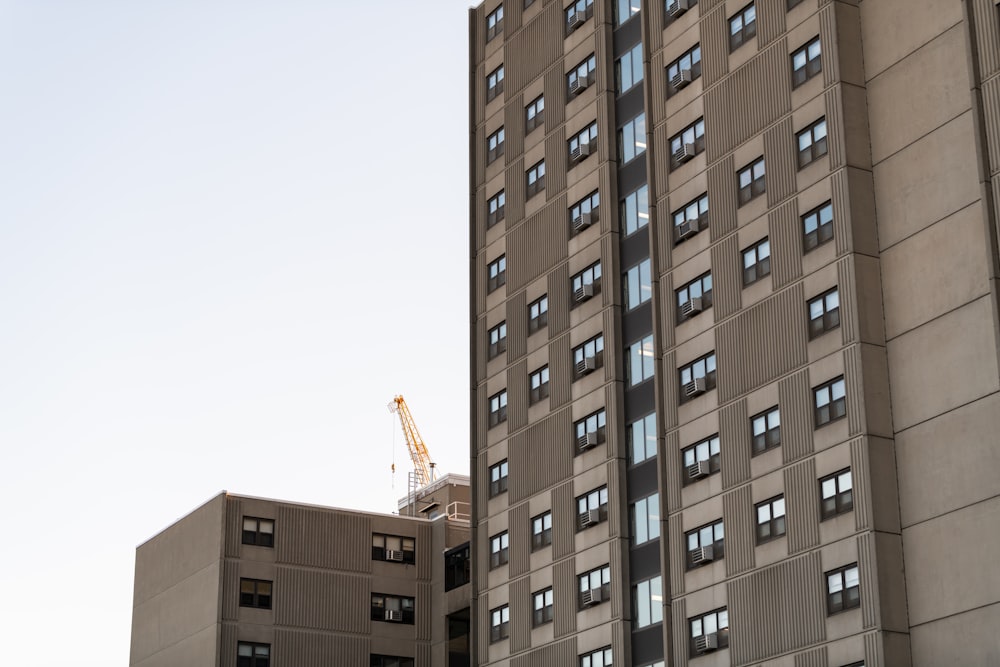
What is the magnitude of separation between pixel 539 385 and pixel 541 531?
7261 mm

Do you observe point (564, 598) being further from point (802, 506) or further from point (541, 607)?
point (802, 506)

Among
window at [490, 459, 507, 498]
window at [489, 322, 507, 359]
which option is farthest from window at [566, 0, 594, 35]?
window at [490, 459, 507, 498]

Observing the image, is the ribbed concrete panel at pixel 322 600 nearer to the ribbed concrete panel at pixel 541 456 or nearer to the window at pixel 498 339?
the window at pixel 498 339

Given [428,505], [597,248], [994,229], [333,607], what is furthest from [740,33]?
[428,505]

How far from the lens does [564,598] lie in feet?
264

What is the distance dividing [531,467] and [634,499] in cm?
848

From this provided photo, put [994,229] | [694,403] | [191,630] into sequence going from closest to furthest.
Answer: [994,229]
[694,403]
[191,630]

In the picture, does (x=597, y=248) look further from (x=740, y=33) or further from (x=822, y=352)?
(x=822, y=352)

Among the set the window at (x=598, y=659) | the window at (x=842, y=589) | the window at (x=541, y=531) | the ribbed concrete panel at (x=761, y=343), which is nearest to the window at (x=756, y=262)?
the ribbed concrete panel at (x=761, y=343)

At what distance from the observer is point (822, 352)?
222 ft

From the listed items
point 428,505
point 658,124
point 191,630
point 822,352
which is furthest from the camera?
point 428,505

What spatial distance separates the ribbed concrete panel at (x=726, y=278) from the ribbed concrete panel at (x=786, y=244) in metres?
2.40

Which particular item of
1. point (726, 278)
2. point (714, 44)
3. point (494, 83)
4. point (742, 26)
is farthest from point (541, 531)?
point (494, 83)

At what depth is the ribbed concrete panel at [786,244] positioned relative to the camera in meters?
69.9
